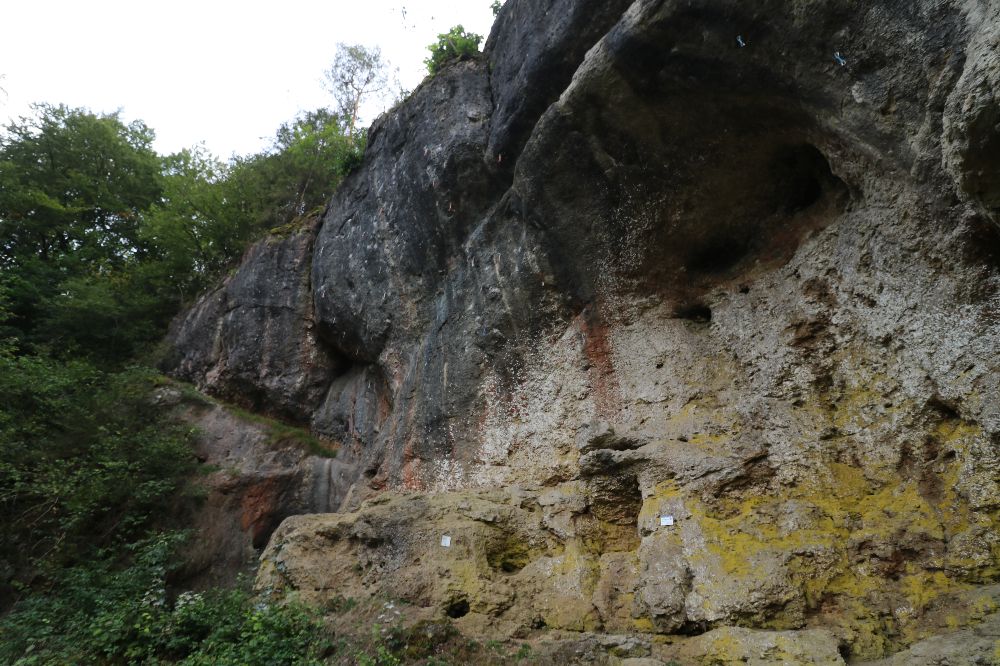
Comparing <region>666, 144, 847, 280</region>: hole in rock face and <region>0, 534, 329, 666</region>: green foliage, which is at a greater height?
<region>666, 144, 847, 280</region>: hole in rock face

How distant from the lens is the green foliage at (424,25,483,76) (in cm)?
1013

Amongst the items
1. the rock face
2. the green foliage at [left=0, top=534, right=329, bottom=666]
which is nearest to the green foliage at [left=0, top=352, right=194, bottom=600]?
the green foliage at [left=0, top=534, right=329, bottom=666]

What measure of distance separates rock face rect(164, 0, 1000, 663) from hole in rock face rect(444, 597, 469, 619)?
0.9 inches

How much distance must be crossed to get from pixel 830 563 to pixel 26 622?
340 inches

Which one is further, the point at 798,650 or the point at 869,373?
the point at 869,373

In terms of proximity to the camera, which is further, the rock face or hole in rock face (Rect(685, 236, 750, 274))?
hole in rock face (Rect(685, 236, 750, 274))

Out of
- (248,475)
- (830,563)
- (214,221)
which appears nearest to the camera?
(830,563)

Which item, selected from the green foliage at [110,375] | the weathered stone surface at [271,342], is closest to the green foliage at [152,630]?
the green foliage at [110,375]

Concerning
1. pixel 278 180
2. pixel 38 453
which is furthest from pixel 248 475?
pixel 278 180

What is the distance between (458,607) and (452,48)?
900 centimetres

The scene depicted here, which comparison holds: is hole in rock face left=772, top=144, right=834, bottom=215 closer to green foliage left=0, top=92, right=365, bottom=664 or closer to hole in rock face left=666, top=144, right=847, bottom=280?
hole in rock face left=666, top=144, right=847, bottom=280

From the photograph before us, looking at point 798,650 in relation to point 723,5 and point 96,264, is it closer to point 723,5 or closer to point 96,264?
point 723,5

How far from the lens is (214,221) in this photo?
51.8 ft

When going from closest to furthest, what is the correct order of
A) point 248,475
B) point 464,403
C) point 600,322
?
point 600,322 → point 464,403 → point 248,475
